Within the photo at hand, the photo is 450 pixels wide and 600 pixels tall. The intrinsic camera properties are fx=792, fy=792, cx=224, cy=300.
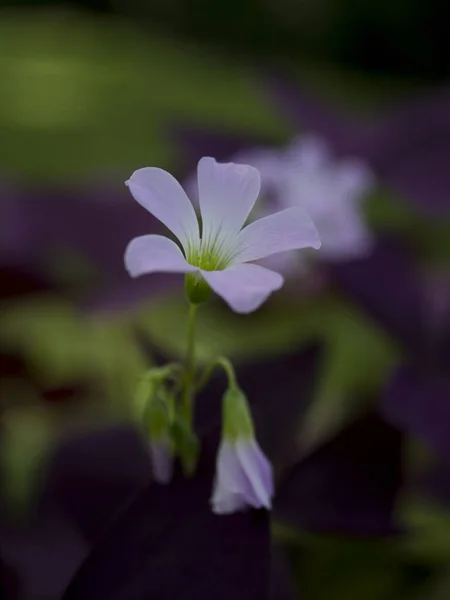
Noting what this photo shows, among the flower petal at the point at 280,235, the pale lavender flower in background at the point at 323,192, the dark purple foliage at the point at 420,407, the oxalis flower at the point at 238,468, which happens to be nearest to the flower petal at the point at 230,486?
the oxalis flower at the point at 238,468

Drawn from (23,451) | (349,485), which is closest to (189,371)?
(349,485)

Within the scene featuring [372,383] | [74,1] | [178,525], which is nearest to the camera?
[178,525]

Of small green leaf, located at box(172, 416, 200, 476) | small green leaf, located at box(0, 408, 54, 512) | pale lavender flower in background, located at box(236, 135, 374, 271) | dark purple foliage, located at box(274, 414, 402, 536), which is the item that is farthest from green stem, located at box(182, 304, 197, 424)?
pale lavender flower in background, located at box(236, 135, 374, 271)

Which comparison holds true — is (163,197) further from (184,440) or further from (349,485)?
(349,485)

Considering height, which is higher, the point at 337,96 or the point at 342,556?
the point at 337,96

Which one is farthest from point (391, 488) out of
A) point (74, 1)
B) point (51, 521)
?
point (74, 1)

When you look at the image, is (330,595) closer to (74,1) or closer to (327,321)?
(327,321)

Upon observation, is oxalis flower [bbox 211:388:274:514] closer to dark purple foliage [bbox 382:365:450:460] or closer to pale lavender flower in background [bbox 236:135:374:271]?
dark purple foliage [bbox 382:365:450:460]
